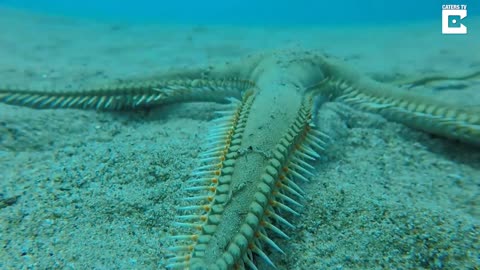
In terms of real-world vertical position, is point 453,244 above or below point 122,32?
below

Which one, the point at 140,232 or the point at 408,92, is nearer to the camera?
the point at 140,232

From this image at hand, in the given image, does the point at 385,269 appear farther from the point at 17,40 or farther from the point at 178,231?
the point at 17,40

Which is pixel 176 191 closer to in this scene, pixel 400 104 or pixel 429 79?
pixel 400 104

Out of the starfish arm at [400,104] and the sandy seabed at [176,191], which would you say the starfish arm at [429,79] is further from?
the starfish arm at [400,104]

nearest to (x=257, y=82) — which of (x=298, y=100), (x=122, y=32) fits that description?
(x=298, y=100)

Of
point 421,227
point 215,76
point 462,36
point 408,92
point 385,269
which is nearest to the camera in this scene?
point 385,269
